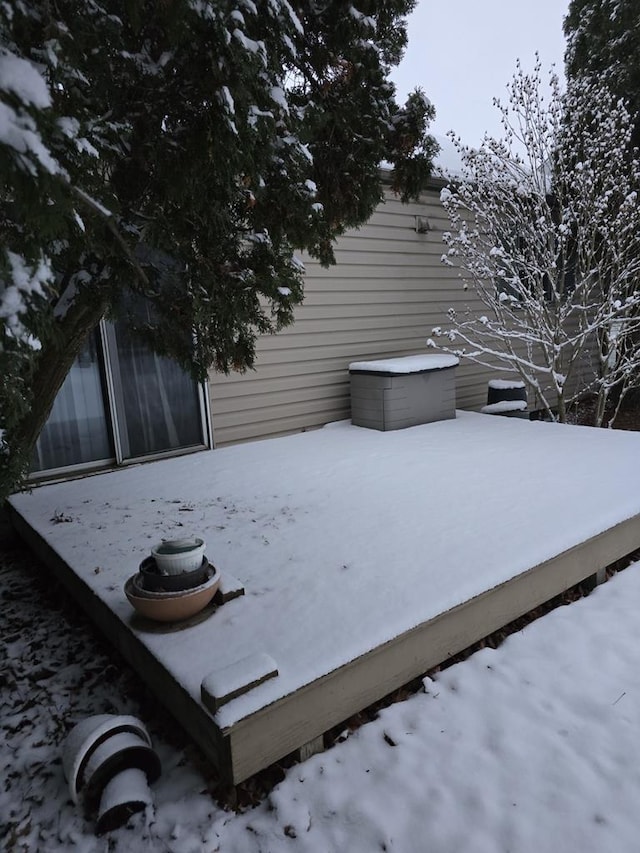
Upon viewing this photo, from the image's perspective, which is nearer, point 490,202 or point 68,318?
point 68,318

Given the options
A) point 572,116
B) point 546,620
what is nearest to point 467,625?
point 546,620

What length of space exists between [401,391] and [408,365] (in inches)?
10.0

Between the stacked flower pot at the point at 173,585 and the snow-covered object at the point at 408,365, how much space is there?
3388 millimetres

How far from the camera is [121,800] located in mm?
1467

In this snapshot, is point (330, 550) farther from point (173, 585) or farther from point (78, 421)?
point (78, 421)

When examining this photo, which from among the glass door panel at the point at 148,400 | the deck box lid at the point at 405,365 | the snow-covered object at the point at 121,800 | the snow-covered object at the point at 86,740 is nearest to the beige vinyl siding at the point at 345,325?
the glass door panel at the point at 148,400

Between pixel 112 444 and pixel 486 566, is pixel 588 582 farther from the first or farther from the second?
pixel 112 444

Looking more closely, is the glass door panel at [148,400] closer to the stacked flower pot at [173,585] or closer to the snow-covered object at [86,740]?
the stacked flower pot at [173,585]

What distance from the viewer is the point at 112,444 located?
162 inches

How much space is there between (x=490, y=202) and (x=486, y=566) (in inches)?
174

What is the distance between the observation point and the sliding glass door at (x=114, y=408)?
3889mm

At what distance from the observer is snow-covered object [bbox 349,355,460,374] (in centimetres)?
503

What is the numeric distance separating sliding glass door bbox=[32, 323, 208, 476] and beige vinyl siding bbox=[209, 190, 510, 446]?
1.27 ft

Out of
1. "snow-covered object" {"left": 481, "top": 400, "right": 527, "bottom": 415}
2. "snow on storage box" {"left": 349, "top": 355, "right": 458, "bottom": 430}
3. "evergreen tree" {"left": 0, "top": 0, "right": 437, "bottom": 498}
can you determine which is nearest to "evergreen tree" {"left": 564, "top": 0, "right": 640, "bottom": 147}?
"snow-covered object" {"left": 481, "top": 400, "right": 527, "bottom": 415}
